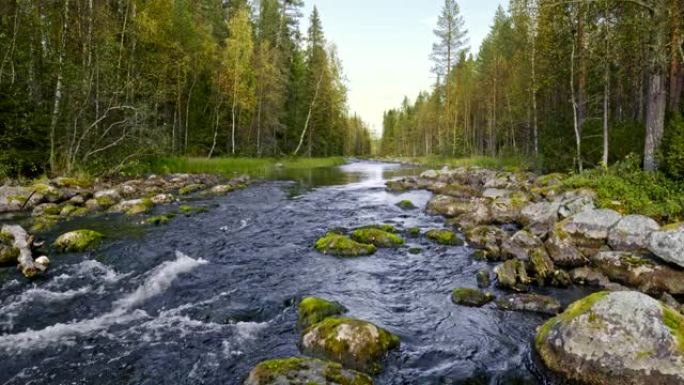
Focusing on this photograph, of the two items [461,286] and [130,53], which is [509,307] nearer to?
[461,286]

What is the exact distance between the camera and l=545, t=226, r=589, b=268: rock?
8984mm

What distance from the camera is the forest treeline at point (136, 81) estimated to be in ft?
57.2

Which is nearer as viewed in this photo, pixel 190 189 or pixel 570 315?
pixel 570 315

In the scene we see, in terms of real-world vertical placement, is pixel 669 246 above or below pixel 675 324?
above

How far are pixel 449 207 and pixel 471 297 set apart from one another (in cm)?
864

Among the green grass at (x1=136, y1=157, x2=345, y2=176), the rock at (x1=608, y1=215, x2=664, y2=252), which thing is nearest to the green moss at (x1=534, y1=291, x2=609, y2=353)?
the rock at (x1=608, y1=215, x2=664, y2=252)

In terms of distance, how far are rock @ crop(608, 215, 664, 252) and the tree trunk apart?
5084 mm

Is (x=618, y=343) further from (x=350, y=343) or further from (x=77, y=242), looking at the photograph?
(x=77, y=242)

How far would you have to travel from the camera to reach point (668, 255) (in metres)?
7.54

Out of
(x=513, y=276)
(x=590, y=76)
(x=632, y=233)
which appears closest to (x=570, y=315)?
(x=513, y=276)

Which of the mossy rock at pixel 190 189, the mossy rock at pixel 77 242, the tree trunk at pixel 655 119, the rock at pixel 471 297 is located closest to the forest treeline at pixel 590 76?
the tree trunk at pixel 655 119

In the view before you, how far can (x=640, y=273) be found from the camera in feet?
25.6

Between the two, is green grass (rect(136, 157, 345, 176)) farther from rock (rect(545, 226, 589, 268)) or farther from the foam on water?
rock (rect(545, 226, 589, 268))

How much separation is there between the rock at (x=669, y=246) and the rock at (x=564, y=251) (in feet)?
4.54
